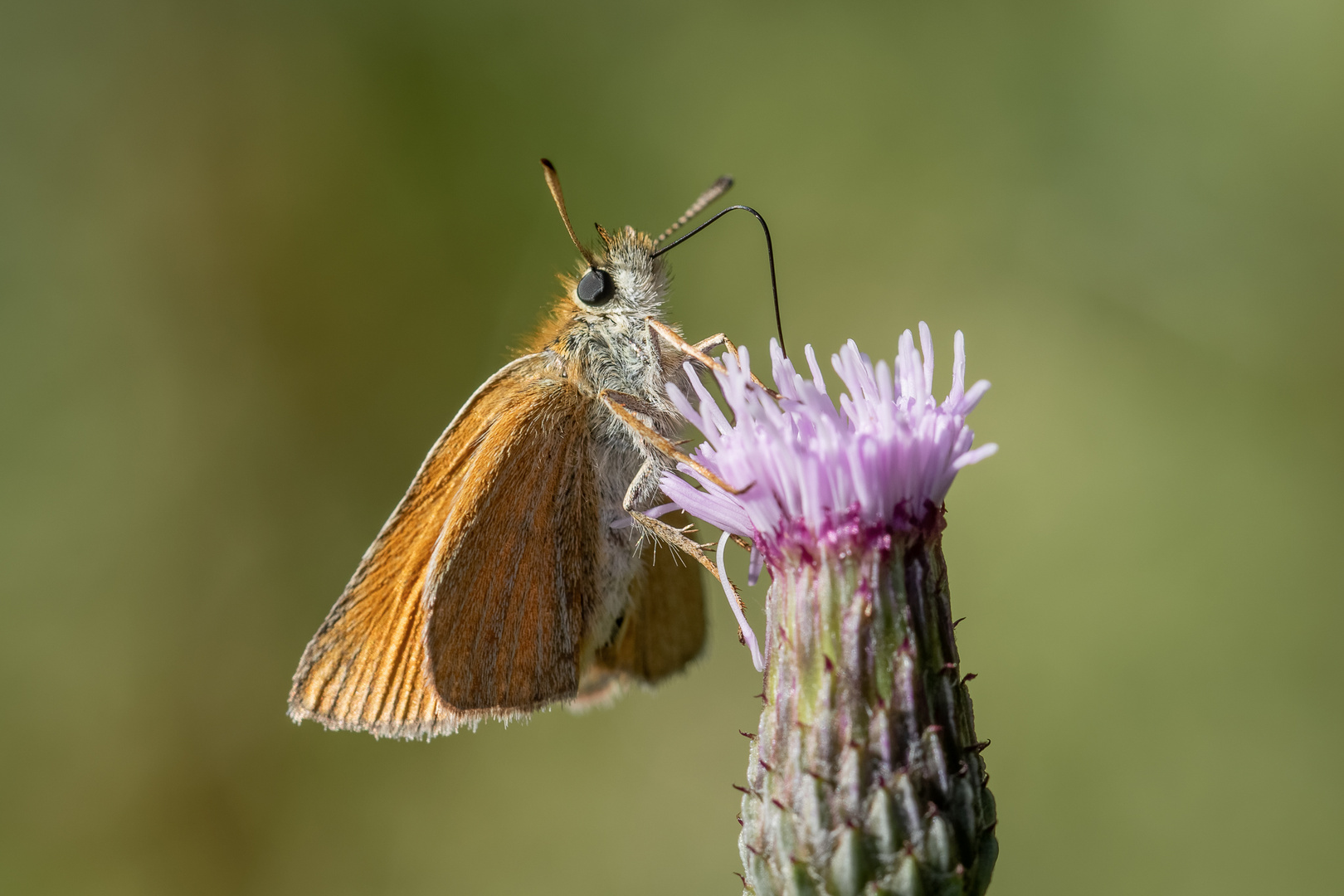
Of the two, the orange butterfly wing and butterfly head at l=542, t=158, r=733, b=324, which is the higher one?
butterfly head at l=542, t=158, r=733, b=324

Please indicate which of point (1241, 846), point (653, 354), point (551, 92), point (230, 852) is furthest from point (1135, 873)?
point (551, 92)

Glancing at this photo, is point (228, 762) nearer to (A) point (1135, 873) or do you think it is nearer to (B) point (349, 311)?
(B) point (349, 311)

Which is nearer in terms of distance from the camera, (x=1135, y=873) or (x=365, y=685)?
(x=365, y=685)

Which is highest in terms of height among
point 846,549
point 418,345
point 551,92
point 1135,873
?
point 551,92

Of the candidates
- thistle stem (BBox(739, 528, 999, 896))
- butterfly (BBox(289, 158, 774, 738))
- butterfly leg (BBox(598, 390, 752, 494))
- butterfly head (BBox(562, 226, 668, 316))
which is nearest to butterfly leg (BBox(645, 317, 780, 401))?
butterfly (BBox(289, 158, 774, 738))

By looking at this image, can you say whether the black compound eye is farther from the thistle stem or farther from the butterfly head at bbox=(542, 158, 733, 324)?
the thistle stem

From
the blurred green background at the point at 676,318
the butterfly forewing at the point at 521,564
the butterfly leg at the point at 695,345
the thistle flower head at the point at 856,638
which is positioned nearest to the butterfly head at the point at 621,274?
the butterfly leg at the point at 695,345

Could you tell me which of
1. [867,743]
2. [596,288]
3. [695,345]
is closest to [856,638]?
[867,743]
